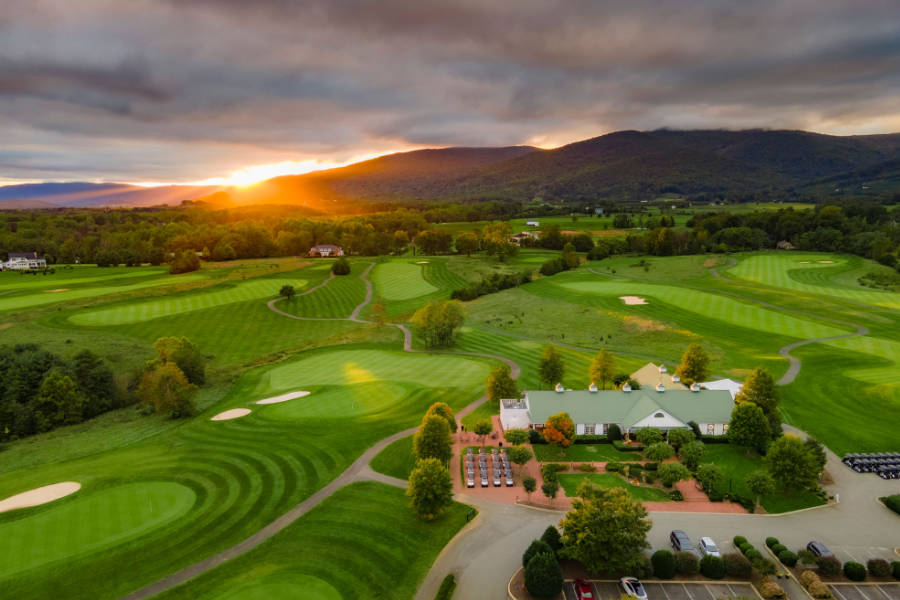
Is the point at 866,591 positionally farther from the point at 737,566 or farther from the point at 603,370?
the point at 603,370

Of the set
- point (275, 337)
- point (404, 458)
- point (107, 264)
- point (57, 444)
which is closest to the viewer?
point (404, 458)

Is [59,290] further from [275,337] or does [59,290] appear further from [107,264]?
[275,337]

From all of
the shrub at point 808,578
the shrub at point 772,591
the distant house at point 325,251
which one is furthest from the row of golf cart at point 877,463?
the distant house at point 325,251

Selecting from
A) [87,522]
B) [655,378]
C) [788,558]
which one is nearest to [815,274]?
[655,378]

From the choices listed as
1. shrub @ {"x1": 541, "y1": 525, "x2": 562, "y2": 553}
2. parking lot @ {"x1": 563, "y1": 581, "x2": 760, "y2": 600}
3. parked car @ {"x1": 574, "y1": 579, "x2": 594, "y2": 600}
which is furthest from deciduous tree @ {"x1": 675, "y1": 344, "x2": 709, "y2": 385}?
parked car @ {"x1": 574, "y1": 579, "x2": 594, "y2": 600}

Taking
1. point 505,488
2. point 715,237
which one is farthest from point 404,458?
point 715,237
